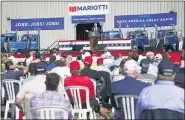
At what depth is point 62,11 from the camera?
3591 cm

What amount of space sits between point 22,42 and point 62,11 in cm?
537

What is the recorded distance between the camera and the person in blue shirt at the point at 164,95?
491 cm

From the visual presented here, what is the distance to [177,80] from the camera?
19.6ft

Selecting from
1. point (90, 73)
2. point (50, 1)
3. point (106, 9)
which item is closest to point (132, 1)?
point (106, 9)

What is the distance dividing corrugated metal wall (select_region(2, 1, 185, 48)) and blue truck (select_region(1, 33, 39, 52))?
4011mm

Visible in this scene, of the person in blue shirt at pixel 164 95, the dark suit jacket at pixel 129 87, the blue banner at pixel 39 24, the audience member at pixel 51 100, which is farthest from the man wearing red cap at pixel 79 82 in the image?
the blue banner at pixel 39 24

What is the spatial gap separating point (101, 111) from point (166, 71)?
131 inches

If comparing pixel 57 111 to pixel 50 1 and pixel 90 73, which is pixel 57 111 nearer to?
pixel 90 73

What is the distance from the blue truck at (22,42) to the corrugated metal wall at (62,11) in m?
4.01

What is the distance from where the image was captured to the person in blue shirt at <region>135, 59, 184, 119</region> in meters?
4.91

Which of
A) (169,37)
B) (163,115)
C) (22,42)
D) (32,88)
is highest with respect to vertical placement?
(169,37)

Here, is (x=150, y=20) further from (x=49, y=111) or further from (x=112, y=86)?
(x=49, y=111)

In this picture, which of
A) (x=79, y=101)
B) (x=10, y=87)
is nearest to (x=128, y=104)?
(x=79, y=101)

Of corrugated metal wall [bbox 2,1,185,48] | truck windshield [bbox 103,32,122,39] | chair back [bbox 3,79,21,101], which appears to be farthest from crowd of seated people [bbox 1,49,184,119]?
corrugated metal wall [bbox 2,1,185,48]
